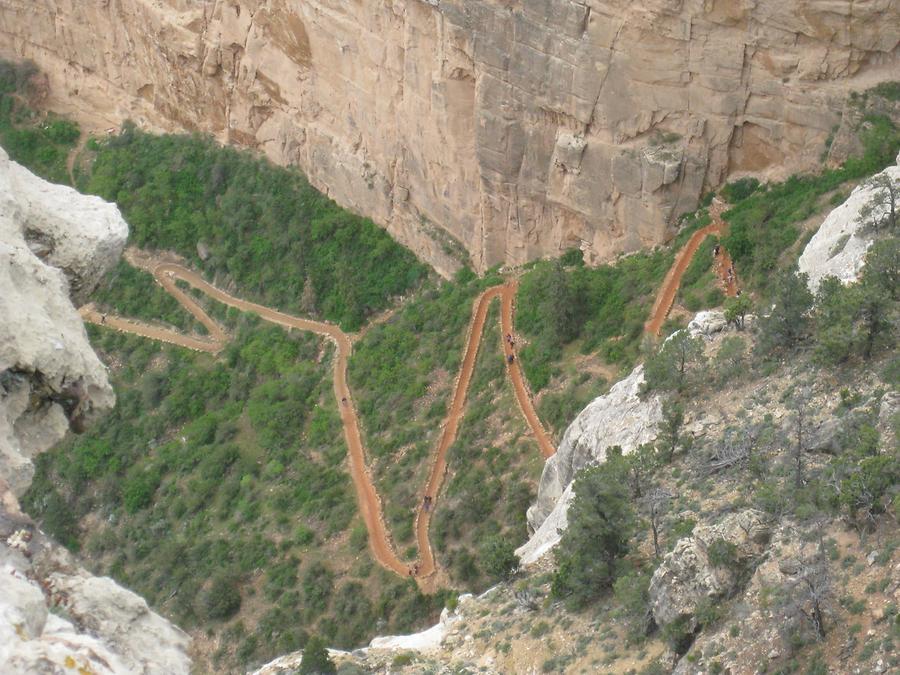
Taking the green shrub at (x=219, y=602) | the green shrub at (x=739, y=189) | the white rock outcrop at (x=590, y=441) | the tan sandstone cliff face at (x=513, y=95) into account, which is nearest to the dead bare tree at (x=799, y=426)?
the white rock outcrop at (x=590, y=441)

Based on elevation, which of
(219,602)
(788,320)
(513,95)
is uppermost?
(513,95)

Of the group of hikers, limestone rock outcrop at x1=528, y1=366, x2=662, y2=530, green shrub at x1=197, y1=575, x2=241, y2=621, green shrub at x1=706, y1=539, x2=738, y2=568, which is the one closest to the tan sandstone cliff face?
the group of hikers

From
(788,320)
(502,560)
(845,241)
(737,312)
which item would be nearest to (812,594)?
(502,560)

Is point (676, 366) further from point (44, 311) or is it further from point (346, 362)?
point (346, 362)

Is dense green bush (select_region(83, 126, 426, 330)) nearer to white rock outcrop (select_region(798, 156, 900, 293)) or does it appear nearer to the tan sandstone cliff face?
the tan sandstone cliff face

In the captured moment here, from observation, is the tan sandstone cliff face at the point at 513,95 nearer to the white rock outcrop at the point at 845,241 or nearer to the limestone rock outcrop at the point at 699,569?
the white rock outcrop at the point at 845,241
